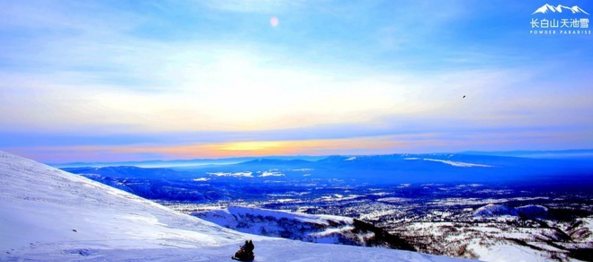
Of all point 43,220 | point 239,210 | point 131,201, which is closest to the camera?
point 43,220

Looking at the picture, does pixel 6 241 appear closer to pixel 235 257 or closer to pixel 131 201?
pixel 235 257

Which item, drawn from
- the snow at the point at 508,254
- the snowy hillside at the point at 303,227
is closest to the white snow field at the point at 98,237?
the snowy hillside at the point at 303,227

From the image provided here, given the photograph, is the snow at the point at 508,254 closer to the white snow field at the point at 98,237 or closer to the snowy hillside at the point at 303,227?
the snowy hillside at the point at 303,227

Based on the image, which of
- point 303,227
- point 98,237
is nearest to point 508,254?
point 303,227

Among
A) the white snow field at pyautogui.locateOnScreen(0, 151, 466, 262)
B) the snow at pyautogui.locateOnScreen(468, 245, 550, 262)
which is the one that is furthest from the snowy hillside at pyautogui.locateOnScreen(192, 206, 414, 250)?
the white snow field at pyautogui.locateOnScreen(0, 151, 466, 262)

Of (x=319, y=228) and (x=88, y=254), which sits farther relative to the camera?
(x=319, y=228)

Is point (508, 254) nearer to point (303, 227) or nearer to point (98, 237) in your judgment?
point (303, 227)

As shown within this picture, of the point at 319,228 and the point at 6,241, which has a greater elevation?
the point at 6,241

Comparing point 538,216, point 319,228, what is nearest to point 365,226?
point 319,228
